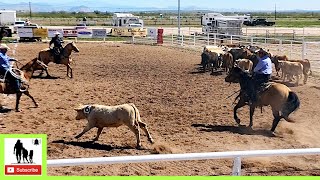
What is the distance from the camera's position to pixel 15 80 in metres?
11.7

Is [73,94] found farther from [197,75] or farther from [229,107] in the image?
[197,75]

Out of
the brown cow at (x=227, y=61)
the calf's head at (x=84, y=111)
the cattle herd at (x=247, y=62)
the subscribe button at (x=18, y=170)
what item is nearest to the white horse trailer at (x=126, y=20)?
the cattle herd at (x=247, y=62)

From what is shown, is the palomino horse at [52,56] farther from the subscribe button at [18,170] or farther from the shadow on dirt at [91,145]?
the subscribe button at [18,170]

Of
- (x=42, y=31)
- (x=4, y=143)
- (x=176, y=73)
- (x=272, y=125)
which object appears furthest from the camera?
(x=42, y=31)

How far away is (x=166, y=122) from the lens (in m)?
10.7

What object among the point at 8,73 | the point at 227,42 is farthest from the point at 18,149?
the point at 227,42

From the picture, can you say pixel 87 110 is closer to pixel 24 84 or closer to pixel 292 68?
pixel 24 84

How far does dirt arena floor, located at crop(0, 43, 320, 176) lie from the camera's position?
23.2 feet

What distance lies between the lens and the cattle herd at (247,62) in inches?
648

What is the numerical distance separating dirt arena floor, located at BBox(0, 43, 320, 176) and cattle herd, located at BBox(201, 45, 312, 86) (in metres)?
0.73

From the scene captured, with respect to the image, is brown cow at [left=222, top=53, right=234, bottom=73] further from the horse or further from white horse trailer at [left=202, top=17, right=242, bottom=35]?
white horse trailer at [left=202, top=17, right=242, bottom=35]

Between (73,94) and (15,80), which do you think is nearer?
(15,80)

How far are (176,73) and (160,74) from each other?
2.55ft

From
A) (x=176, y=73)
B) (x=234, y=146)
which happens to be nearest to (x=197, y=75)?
(x=176, y=73)
